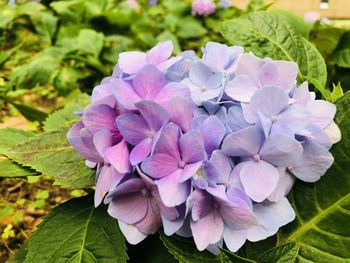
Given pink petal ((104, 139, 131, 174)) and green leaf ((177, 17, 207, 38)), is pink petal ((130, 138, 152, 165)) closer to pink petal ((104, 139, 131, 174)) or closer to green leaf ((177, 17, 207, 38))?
pink petal ((104, 139, 131, 174))

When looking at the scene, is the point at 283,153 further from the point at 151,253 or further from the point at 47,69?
the point at 47,69

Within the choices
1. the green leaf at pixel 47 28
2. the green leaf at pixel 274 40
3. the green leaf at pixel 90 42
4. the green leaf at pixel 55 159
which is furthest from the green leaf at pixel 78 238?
the green leaf at pixel 47 28

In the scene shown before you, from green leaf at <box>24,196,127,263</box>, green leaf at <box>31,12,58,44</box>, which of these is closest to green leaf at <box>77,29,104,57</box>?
green leaf at <box>31,12,58,44</box>

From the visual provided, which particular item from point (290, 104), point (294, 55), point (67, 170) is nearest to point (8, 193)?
point (67, 170)

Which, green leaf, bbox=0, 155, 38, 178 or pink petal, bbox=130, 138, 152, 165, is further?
green leaf, bbox=0, 155, 38, 178

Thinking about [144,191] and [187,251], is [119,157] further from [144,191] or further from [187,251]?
[187,251]

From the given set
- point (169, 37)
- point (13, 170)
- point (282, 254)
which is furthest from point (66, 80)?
point (282, 254)

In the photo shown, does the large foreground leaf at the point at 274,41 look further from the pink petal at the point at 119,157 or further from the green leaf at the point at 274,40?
the pink petal at the point at 119,157
